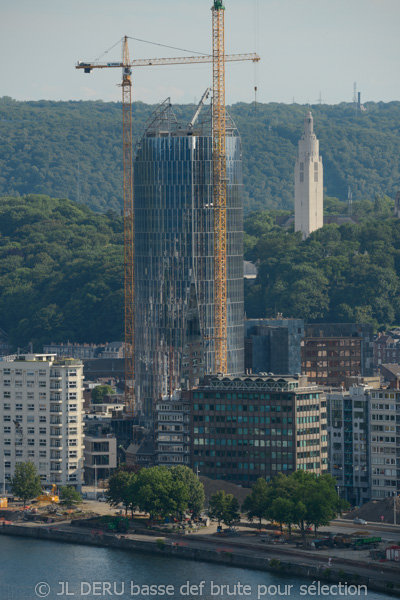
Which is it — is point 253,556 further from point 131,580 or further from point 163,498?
point 163,498

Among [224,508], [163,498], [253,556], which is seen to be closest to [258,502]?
[224,508]

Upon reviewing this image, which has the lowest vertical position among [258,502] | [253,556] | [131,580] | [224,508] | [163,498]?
[131,580]

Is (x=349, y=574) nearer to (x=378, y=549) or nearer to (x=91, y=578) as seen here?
(x=378, y=549)

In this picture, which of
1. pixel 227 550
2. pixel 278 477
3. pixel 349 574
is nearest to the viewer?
pixel 349 574

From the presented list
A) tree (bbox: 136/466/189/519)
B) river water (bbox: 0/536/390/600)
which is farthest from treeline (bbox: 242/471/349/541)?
river water (bbox: 0/536/390/600)

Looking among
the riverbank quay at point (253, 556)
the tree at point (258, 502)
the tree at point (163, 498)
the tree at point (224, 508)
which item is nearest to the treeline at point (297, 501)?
the tree at point (258, 502)

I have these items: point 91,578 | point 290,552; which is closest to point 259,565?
point 290,552

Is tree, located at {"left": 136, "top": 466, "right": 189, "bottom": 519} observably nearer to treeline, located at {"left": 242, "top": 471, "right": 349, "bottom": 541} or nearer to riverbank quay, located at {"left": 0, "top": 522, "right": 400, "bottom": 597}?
riverbank quay, located at {"left": 0, "top": 522, "right": 400, "bottom": 597}
